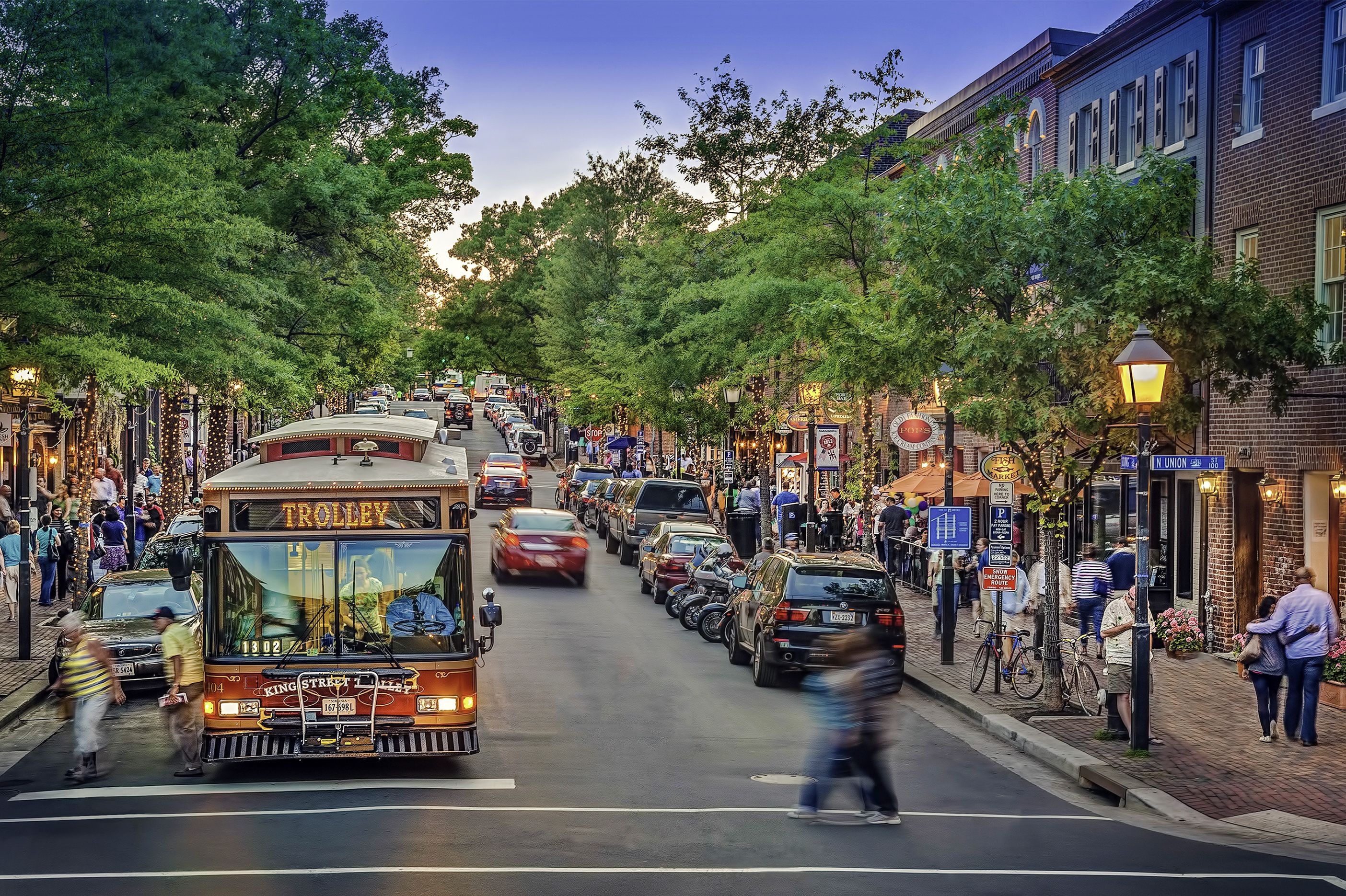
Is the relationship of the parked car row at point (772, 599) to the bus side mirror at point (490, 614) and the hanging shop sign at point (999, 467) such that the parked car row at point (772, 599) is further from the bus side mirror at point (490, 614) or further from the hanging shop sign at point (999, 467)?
the bus side mirror at point (490, 614)

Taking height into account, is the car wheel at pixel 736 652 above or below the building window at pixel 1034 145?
below

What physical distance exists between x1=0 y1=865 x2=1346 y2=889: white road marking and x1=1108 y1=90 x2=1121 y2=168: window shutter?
2091 centimetres

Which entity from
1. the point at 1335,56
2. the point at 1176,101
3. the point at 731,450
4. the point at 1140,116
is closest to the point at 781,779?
the point at 1335,56

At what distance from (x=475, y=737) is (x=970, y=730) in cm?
665

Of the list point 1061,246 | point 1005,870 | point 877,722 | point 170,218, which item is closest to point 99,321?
point 170,218

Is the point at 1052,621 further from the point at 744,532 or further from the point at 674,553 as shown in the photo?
the point at 744,532

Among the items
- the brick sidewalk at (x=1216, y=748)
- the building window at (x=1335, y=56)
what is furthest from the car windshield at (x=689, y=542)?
the building window at (x=1335, y=56)

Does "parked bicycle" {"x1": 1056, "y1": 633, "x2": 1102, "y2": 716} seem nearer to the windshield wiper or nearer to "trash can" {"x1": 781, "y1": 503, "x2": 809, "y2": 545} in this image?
the windshield wiper

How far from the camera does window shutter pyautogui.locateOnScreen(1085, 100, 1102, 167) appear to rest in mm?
30359

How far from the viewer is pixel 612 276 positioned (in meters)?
71.9

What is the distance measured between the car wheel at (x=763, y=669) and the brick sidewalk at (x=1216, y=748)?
2.49 m

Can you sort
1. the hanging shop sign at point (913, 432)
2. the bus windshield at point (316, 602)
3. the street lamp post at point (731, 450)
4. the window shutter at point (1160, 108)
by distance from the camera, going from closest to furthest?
1. the bus windshield at point (316, 602)
2. the window shutter at point (1160, 108)
3. the hanging shop sign at point (913, 432)
4. the street lamp post at point (731, 450)

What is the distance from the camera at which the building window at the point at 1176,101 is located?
86.7ft

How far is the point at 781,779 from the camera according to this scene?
14375mm
